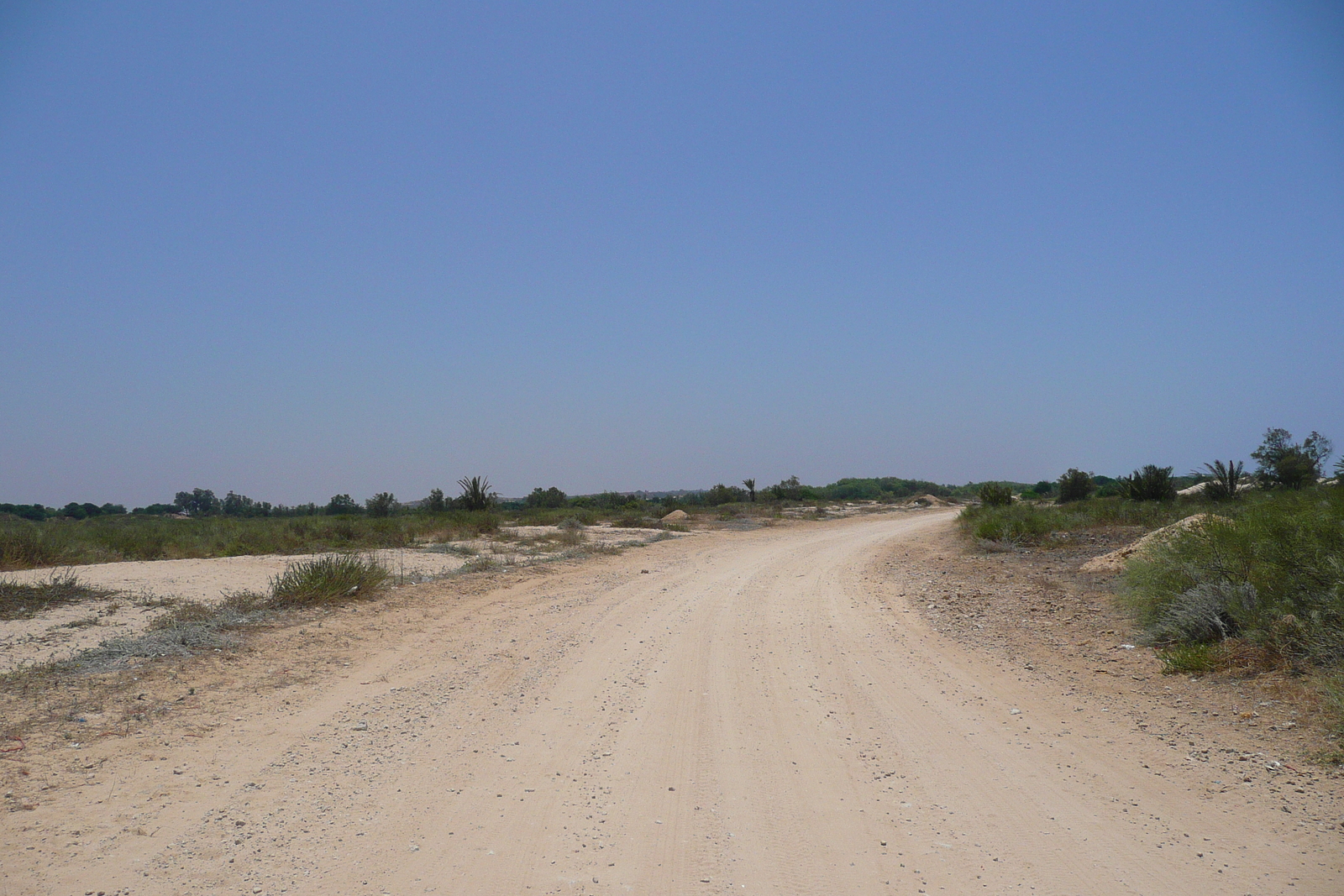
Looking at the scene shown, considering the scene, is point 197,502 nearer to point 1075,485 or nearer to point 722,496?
point 722,496

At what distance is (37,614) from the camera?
29.1ft

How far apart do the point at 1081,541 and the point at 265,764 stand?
60.7 feet

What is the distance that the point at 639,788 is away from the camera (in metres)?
4.60

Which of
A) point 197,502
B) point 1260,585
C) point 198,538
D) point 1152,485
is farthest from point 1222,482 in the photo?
point 197,502

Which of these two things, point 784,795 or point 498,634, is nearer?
point 784,795

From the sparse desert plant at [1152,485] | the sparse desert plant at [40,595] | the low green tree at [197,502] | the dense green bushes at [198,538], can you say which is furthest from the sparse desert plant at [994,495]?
the low green tree at [197,502]

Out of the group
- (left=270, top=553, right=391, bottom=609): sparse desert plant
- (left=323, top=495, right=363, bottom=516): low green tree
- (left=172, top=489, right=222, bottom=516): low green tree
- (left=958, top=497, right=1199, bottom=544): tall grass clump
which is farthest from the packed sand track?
(left=172, top=489, right=222, bottom=516): low green tree

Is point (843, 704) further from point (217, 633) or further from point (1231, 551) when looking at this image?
point (217, 633)

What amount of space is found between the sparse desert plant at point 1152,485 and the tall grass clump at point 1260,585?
19683mm

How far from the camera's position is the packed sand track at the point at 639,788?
11.8 ft

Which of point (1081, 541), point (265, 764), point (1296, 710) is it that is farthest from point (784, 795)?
point (1081, 541)

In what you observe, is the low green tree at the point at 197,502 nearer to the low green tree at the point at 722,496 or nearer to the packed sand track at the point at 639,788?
the low green tree at the point at 722,496

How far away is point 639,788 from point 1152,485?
2784cm

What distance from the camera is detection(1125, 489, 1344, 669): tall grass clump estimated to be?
6.20 metres
